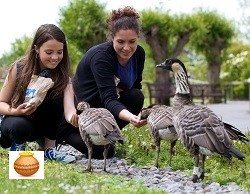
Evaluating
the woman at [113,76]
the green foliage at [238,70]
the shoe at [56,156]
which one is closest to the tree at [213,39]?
the green foliage at [238,70]

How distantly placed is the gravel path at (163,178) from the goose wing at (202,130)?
1.08ft

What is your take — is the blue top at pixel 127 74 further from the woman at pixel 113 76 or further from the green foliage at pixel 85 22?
the green foliage at pixel 85 22

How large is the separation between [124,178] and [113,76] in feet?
4.77

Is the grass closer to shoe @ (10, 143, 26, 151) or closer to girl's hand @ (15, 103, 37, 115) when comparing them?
shoe @ (10, 143, 26, 151)

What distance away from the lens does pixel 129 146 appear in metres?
7.76

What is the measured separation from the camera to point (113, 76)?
671 cm

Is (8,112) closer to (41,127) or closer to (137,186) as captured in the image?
(41,127)

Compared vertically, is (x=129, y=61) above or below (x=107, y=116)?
above

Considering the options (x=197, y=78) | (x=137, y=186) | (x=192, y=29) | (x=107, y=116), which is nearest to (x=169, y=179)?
(x=107, y=116)

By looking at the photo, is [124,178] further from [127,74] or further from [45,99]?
[45,99]

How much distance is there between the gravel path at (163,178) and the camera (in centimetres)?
509

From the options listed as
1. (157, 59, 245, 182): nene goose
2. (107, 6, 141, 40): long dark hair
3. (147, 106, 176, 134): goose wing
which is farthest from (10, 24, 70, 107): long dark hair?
(157, 59, 245, 182): nene goose

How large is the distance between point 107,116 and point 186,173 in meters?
0.97

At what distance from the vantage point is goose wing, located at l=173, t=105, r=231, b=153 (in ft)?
17.2
